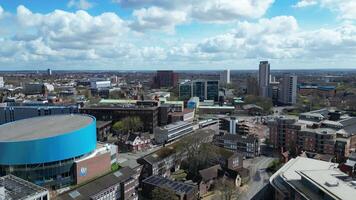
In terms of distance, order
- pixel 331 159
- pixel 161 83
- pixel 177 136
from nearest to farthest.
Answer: pixel 331 159 < pixel 177 136 < pixel 161 83

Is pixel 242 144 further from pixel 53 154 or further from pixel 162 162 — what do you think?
pixel 53 154

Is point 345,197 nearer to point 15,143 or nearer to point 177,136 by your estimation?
point 15,143

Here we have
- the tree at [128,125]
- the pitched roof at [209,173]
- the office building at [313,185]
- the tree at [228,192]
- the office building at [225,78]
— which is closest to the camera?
the office building at [313,185]

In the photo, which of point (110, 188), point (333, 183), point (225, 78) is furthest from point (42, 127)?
point (225, 78)

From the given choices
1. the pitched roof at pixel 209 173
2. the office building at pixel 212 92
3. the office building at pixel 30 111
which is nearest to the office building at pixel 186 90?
the office building at pixel 212 92

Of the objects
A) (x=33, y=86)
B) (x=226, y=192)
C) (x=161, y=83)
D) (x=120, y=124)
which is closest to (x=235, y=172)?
(x=226, y=192)

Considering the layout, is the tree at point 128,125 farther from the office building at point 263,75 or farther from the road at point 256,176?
the office building at point 263,75

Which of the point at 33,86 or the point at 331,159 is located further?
the point at 33,86
